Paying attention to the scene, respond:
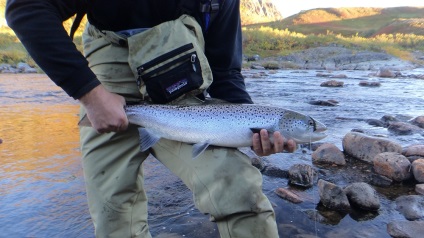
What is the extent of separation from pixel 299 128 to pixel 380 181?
248 cm

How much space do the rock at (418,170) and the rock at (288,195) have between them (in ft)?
4.74

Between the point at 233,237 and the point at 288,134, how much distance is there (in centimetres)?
71

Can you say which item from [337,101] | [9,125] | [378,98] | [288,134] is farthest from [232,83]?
[378,98]

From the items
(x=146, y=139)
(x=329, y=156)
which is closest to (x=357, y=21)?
(x=329, y=156)

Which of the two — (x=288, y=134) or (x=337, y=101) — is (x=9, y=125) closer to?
(x=288, y=134)

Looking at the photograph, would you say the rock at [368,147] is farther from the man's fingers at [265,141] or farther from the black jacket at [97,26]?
the man's fingers at [265,141]

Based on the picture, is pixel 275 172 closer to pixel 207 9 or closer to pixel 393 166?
pixel 393 166

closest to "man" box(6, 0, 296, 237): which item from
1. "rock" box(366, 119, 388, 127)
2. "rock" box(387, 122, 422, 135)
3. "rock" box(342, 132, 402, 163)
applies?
"rock" box(342, 132, 402, 163)

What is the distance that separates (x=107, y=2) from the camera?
1.95 metres

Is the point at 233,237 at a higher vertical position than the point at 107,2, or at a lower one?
lower

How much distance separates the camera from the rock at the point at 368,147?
478 centimetres

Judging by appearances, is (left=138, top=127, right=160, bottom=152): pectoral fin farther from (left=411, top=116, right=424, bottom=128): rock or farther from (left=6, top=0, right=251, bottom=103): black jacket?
(left=411, top=116, right=424, bottom=128): rock

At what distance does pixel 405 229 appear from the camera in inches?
121

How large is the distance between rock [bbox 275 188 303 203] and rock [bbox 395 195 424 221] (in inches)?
36.5
